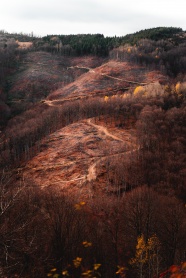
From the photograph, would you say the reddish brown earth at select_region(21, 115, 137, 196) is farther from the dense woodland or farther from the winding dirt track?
the dense woodland

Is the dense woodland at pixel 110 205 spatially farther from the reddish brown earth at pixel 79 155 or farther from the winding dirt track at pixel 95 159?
the reddish brown earth at pixel 79 155

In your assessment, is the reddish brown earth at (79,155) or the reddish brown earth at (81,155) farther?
the reddish brown earth at (79,155)

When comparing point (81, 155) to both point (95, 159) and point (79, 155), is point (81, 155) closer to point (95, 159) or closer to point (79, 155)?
point (79, 155)

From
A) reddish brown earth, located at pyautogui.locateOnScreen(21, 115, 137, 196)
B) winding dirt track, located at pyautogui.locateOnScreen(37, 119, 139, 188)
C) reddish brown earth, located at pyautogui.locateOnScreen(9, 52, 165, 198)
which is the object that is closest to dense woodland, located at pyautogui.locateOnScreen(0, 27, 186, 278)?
reddish brown earth, located at pyautogui.locateOnScreen(9, 52, 165, 198)

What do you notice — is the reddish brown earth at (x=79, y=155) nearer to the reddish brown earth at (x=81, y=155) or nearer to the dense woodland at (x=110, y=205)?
the reddish brown earth at (x=81, y=155)

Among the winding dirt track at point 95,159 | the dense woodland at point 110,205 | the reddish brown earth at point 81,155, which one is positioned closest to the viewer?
the dense woodland at point 110,205

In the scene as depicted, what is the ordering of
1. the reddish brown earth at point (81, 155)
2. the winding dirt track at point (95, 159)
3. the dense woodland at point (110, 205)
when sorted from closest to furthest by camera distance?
the dense woodland at point (110, 205)
the reddish brown earth at point (81, 155)
the winding dirt track at point (95, 159)

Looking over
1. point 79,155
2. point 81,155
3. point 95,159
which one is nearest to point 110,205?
point 95,159

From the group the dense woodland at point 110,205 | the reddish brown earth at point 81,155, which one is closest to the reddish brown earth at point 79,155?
the reddish brown earth at point 81,155
